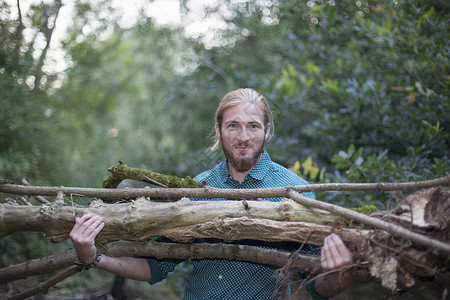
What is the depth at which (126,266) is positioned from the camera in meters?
2.37

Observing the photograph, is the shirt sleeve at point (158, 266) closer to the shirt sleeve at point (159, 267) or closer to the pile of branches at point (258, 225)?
the shirt sleeve at point (159, 267)

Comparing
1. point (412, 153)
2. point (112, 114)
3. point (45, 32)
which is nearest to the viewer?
point (412, 153)

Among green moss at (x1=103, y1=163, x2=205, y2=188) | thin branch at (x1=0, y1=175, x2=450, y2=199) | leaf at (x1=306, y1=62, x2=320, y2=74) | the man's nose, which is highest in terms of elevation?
leaf at (x1=306, y1=62, x2=320, y2=74)

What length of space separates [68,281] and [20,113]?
2138 millimetres

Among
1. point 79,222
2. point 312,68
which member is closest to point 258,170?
point 79,222

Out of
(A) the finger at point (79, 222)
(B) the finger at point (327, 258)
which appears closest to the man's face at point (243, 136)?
(B) the finger at point (327, 258)

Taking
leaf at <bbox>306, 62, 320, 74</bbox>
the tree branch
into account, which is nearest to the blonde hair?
the tree branch

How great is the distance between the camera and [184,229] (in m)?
2.06

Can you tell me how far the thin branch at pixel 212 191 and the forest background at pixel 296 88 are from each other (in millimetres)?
220

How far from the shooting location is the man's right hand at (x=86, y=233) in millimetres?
2059

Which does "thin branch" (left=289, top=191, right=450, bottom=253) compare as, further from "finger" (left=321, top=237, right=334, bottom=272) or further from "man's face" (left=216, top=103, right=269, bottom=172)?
"man's face" (left=216, top=103, right=269, bottom=172)

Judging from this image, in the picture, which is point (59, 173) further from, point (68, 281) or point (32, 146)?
point (68, 281)

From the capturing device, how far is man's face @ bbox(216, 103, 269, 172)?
256 centimetres

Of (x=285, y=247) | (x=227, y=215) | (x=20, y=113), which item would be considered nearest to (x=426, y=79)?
(x=285, y=247)
